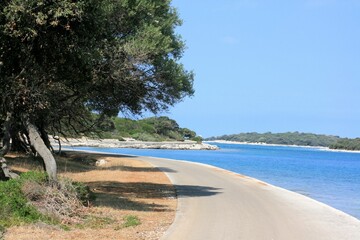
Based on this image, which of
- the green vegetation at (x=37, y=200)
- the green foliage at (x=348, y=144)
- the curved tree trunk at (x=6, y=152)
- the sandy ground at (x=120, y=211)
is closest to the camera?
the sandy ground at (x=120, y=211)

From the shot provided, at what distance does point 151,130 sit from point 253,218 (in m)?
118

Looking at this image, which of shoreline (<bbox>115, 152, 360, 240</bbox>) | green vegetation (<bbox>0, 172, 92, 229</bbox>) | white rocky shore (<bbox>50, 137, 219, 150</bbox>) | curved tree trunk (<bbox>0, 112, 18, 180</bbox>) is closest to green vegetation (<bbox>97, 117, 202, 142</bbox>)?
white rocky shore (<bbox>50, 137, 219, 150</bbox>)

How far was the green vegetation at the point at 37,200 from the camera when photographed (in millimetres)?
9641

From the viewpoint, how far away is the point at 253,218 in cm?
1255

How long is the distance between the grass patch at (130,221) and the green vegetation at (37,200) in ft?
3.62

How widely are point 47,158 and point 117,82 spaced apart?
19.3 feet

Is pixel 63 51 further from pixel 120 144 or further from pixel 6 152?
pixel 120 144

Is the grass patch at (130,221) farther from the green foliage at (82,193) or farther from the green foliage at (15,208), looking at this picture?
the green foliage at (15,208)

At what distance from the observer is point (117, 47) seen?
51.3ft

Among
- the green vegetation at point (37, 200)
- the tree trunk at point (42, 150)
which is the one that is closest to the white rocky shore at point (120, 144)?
the tree trunk at point (42, 150)

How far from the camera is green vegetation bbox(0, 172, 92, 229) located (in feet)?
31.6

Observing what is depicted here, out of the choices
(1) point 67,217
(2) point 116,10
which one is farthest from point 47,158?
(2) point 116,10

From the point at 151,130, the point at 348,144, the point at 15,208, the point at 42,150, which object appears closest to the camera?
the point at 15,208

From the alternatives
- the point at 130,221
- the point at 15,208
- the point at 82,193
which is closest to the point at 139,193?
the point at 82,193
